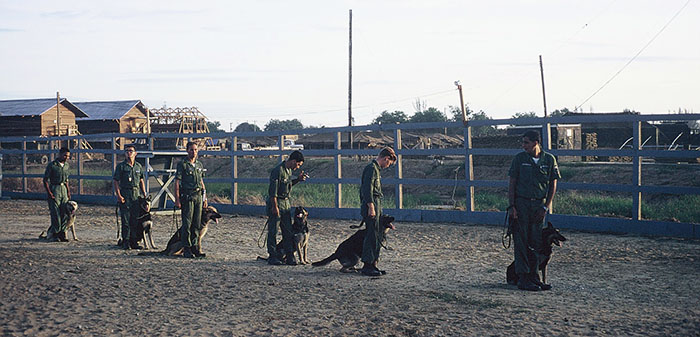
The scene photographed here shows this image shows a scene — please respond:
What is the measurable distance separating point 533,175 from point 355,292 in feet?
7.68

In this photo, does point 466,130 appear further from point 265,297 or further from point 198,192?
point 265,297

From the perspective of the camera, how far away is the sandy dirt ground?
231 inches

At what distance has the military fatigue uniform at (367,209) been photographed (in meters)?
8.51

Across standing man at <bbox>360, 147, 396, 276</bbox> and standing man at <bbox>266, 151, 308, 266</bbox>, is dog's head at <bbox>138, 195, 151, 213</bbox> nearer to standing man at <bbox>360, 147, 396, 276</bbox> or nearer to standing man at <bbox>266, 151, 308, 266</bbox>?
standing man at <bbox>266, 151, 308, 266</bbox>

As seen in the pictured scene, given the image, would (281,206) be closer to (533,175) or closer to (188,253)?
(188,253)

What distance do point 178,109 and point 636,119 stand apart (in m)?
41.4

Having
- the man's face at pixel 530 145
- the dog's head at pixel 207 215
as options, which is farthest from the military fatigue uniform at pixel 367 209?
the dog's head at pixel 207 215

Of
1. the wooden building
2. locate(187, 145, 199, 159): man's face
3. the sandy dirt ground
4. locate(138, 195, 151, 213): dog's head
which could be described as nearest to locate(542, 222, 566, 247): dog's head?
the sandy dirt ground

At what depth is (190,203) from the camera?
400 inches

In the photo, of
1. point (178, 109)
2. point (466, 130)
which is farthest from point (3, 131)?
point (466, 130)

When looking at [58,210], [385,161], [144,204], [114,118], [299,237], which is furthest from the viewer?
[114,118]

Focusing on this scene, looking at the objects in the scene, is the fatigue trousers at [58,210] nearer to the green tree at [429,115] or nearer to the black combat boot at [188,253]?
the black combat boot at [188,253]

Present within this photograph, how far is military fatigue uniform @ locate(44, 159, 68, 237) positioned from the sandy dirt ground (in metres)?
0.41

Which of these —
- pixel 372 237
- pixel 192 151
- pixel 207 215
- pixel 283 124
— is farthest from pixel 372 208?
pixel 283 124
